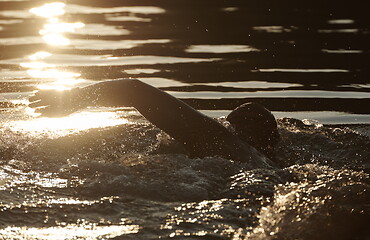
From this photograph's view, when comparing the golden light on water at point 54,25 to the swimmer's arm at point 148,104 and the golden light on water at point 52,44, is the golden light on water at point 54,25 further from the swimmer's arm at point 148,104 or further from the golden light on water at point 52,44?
the swimmer's arm at point 148,104

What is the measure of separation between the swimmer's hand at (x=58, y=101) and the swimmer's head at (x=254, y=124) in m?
1.71

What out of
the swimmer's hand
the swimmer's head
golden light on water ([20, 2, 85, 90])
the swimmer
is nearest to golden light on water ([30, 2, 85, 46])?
golden light on water ([20, 2, 85, 90])

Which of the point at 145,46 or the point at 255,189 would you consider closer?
the point at 255,189

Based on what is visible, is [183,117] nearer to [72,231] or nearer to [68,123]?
[72,231]

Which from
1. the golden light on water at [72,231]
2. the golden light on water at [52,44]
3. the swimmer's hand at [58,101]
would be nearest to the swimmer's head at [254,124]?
the swimmer's hand at [58,101]

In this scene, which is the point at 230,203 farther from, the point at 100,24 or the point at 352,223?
the point at 100,24

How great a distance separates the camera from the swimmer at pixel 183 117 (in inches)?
305

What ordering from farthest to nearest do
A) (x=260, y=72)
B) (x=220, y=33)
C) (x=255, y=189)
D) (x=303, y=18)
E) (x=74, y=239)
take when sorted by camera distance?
(x=303, y=18)
(x=220, y=33)
(x=260, y=72)
(x=255, y=189)
(x=74, y=239)

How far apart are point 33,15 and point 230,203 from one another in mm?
19809

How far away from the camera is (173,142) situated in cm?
851

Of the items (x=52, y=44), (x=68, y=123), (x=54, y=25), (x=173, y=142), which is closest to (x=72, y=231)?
(x=173, y=142)

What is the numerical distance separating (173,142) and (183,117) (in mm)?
755

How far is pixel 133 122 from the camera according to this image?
11.4 m

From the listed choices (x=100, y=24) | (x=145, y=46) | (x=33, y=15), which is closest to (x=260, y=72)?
(x=145, y=46)
